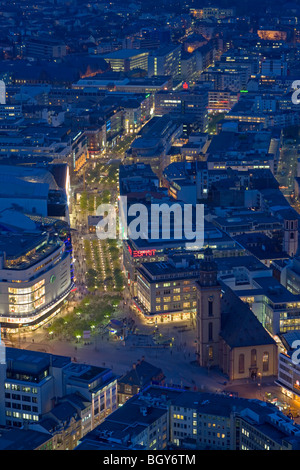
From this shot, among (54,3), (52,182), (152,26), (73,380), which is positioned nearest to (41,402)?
(73,380)

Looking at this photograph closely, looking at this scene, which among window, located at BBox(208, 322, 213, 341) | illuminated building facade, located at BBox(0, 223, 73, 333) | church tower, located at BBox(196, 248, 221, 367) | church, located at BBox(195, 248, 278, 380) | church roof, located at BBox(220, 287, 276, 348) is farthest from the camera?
illuminated building facade, located at BBox(0, 223, 73, 333)

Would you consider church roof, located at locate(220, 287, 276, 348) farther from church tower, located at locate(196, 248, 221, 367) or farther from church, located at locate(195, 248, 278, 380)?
church tower, located at locate(196, 248, 221, 367)

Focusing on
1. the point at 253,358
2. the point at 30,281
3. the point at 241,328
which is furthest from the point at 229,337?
the point at 30,281

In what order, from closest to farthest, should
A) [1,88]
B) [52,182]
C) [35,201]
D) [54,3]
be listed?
[35,201] < [52,182] < [1,88] < [54,3]

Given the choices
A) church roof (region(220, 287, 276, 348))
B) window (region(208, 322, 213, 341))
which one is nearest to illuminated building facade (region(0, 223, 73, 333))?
window (region(208, 322, 213, 341))

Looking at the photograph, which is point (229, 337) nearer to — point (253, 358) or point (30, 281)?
point (253, 358)

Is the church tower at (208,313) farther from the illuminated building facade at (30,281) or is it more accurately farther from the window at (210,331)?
the illuminated building facade at (30,281)

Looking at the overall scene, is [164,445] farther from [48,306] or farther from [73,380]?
[48,306]
